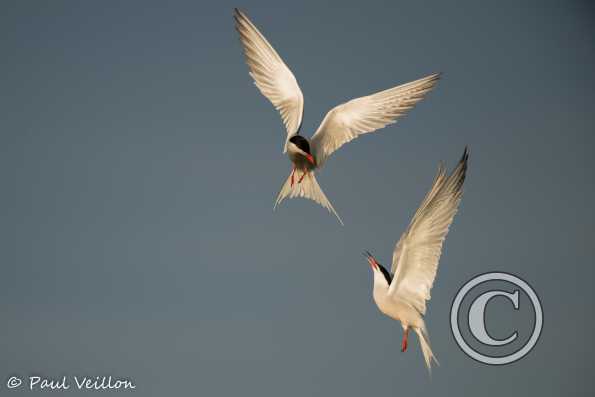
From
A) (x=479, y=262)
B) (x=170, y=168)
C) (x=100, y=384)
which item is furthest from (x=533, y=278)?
(x=100, y=384)

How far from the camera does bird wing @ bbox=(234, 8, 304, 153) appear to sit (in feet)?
7.84

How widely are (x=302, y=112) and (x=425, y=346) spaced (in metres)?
0.72

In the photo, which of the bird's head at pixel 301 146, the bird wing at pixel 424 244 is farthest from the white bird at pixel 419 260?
the bird's head at pixel 301 146

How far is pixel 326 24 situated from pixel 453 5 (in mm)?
418

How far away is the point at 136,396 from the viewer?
231cm

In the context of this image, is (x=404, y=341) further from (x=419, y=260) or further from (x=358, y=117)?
(x=358, y=117)

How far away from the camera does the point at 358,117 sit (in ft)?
7.84

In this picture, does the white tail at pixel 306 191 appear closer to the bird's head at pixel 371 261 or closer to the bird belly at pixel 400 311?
the bird's head at pixel 371 261
